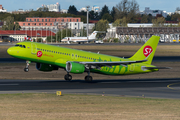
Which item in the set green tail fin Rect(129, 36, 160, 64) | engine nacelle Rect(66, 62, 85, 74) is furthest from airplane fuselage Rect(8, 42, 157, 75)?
green tail fin Rect(129, 36, 160, 64)

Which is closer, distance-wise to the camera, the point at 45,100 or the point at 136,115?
the point at 136,115

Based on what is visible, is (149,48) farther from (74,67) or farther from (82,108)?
(82,108)

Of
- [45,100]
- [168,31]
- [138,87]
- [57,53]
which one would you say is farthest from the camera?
[168,31]

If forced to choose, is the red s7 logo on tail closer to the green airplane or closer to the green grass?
the green airplane

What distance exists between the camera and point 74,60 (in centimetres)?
3984

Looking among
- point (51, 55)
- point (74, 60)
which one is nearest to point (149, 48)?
point (74, 60)

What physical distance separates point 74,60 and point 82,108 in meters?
18.3

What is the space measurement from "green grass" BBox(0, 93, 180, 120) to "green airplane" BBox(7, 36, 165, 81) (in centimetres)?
1075

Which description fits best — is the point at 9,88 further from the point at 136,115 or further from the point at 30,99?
the point at 136,115

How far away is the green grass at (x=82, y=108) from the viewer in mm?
19297

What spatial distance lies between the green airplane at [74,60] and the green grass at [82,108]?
35.3ft

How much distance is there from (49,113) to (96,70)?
70.7 ft

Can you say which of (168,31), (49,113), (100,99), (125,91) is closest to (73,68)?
(125,91)

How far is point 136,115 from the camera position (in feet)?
64.7
